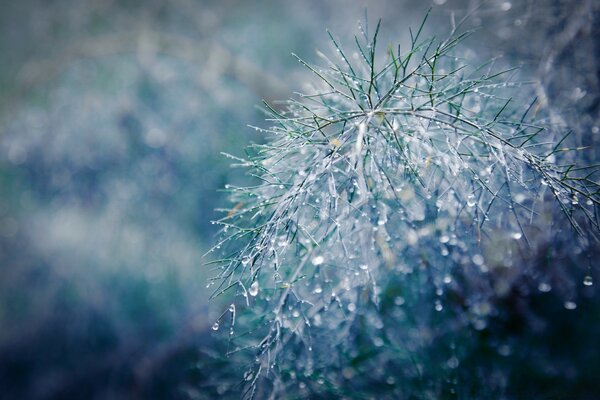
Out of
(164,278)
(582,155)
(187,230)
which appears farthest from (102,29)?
(582,155)

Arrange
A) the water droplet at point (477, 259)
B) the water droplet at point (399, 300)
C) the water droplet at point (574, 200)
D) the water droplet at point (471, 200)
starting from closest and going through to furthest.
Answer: the water droplet at point (574, 200), the water droplet at point (471, 200), the water droplet at point (477, 259), the water droplet at point (399, 300)

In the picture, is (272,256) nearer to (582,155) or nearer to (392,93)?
(392,93)

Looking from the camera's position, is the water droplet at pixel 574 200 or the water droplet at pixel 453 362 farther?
the water droplet at pixel 453 362

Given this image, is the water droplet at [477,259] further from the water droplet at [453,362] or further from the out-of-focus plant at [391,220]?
the water droplet at [453,362]

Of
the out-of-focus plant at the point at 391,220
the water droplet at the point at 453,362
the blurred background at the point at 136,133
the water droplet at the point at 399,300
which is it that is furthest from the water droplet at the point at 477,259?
the blurred background at the point at 136,133

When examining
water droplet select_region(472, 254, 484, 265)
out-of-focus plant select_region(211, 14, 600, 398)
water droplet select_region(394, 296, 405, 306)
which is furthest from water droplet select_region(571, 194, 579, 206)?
water droplet select_region(394, 296, 405, 306)
